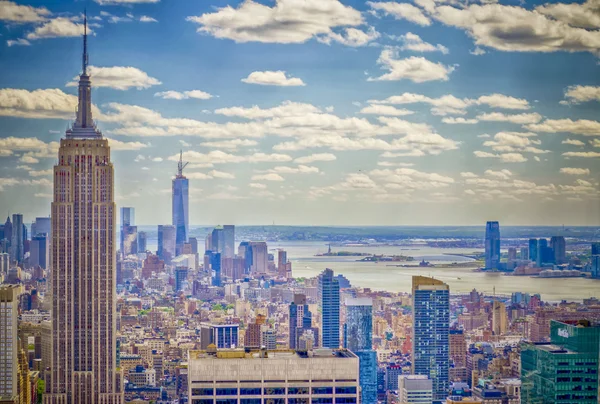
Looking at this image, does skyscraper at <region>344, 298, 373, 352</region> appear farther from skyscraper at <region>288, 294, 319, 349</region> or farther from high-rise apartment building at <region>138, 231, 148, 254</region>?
high-rise apartment building at <region>138, 231, 148, 254</region>

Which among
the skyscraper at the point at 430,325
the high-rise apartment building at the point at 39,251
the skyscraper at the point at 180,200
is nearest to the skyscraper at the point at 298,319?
the skyscraper at the point at 430,325

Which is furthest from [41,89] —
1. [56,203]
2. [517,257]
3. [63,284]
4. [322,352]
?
[517,257]

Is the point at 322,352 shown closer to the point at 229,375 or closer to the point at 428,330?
the point at 229,375

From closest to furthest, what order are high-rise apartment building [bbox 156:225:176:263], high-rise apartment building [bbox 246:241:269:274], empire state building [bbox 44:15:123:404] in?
empire state building [bbox 44:15:123:404] < high-rise apartment building [bbox 156:225:176:263] < high-rise apartment building [bbox 246:241:269:274]

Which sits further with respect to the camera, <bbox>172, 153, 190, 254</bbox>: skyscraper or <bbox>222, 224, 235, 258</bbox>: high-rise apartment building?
<bbox>222, 224, 235, 258</bbox>: high-rise apartment building

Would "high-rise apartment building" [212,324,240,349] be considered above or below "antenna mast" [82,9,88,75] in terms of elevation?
below

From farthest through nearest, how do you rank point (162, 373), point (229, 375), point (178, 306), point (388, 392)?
point (178, 306), point (162, 373), point (388, 392), point (229, 375)

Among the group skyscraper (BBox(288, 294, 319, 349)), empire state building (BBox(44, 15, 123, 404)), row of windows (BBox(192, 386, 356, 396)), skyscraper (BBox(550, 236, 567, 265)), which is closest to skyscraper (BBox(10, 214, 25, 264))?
empire state building (BBox(44, 15, 123, 404))
